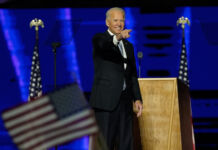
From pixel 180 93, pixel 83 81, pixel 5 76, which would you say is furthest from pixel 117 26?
pixel 5 76

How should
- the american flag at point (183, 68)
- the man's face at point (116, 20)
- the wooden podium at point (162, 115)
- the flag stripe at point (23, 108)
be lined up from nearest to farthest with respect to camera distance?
the flag stripe at point (23, 108) < the man's face at point (116, 20) < the wooden podium at point (162, 115) < the american flag at point (183, 68)

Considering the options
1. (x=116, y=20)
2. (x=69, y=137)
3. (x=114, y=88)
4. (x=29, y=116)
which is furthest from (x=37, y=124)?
(x=116, y=20)

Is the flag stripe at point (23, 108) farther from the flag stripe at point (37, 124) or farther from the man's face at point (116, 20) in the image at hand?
the man's face at point (116, 20)

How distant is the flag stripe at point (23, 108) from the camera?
95.2 inches

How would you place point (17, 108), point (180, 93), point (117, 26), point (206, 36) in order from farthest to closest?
point (206, 36) → point (180, 93) → point (117, 26) → point (17, 108)

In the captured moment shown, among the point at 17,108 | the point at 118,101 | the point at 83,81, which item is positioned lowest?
the point at 83,81

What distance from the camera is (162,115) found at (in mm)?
4176

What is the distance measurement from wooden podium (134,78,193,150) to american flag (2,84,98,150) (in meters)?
1.77

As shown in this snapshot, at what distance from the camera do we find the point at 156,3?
6.80m

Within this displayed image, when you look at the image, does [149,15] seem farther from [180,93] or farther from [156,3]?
[180,93]

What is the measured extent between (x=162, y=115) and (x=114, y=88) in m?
0.93

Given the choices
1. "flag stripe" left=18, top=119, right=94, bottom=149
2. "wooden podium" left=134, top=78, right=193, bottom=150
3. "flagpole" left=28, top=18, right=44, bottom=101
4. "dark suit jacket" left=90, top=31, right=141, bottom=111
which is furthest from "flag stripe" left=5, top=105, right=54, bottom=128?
"flagpole" left=28, top=18, right=44, bottom=101

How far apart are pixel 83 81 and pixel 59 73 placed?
38 cm

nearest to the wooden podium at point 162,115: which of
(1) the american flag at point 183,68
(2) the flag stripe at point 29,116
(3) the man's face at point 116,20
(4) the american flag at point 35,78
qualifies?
(3) the man's face at point 116,20
